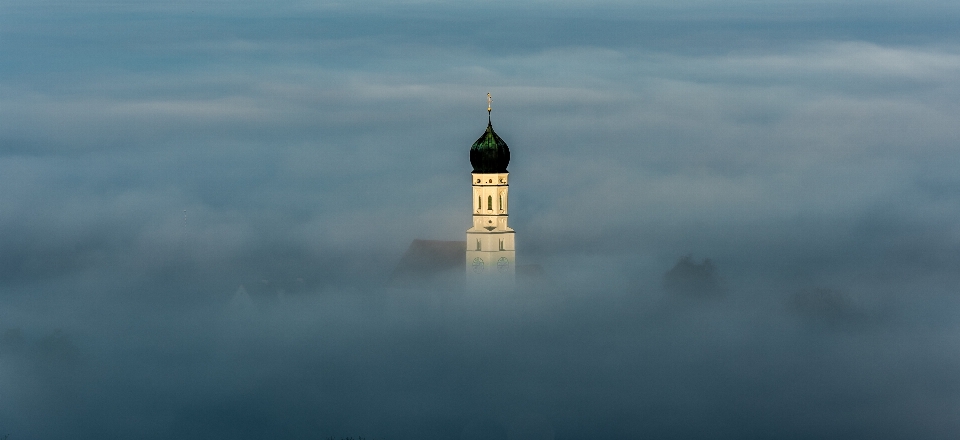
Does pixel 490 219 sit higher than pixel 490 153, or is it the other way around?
pixel 490 153

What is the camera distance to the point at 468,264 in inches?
4577

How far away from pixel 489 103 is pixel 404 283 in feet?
40.5

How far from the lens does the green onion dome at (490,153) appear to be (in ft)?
371

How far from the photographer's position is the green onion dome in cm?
11319

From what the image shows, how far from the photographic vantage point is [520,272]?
116 meters

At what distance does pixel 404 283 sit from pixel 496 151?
33.6ft

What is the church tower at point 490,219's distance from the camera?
113 meters

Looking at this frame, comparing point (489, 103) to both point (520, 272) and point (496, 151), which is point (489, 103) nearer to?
point (496, 151)

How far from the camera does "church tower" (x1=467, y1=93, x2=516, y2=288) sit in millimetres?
113438

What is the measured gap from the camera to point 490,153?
113188mm

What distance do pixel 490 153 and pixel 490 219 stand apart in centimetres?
399

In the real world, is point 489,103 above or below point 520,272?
above

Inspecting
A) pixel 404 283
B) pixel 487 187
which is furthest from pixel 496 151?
pixel 404 283

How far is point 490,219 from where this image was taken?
114625mm
